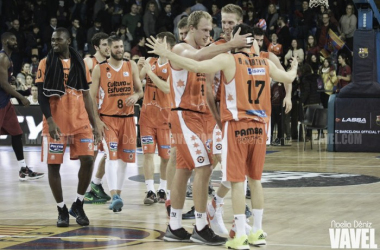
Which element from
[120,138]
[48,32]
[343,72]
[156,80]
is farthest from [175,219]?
[48,32]

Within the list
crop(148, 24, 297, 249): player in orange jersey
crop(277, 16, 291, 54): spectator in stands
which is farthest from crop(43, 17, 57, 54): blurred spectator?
crop(148, 24, 297, 249): player in orange jersey

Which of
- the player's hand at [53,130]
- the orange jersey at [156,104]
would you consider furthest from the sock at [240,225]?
the orange jersey at [156,104]

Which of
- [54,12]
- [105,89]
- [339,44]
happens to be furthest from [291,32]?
[105,89]

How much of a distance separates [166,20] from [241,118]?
690 inches

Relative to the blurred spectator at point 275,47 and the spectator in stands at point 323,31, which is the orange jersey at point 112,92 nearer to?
the blurred spectator at point 275,47

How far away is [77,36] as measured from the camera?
80.3 ft

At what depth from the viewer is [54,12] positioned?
2600cm

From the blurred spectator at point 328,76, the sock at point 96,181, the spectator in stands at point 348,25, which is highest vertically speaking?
the spectator in stands at point 348,25

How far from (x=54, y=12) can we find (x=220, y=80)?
64.6 ft

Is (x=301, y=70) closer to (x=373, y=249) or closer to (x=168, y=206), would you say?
(x=168, y=206)

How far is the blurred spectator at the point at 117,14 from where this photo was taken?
24875 mm

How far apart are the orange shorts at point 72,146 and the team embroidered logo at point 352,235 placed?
2.80 m

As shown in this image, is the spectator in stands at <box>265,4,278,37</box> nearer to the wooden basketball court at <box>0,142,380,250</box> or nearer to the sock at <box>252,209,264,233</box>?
the wooden basketball court at <box>0,142,380,250</box>

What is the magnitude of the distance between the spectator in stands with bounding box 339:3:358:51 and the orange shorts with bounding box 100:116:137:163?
13.3m
